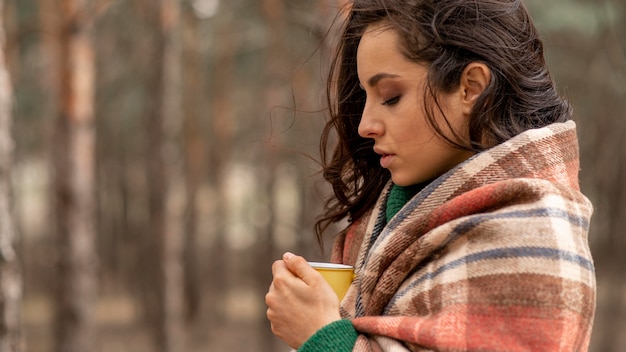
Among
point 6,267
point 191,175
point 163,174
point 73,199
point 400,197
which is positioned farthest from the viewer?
point 191,175

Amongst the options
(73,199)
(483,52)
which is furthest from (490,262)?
(73,199)

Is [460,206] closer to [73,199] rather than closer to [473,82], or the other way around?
[473,82]

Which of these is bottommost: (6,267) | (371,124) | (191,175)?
(191,175)

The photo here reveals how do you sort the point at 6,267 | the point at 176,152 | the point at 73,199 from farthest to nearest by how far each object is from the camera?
the point at 176,152
the point at 73,199
the point at 6,267

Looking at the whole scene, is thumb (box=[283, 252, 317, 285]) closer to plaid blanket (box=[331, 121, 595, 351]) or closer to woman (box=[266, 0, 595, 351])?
woman (box=[266, 0, 595, 351])

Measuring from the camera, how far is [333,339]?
1551 mm

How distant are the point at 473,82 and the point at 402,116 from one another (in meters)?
0.16

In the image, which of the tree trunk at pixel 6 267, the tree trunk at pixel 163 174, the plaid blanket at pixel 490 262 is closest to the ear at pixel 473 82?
the plaid blanket at pixel 490 262

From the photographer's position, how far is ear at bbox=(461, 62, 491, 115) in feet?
5.35

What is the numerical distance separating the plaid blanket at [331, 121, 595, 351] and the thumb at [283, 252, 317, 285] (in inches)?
4.3

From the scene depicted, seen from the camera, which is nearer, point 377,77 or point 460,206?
point 460,206

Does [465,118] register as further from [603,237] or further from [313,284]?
[603,237]

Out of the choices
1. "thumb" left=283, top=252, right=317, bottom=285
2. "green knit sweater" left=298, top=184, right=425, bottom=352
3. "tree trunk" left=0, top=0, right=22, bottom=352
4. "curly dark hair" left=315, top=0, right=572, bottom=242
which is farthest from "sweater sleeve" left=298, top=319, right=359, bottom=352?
"tree trunk" left=0, top=0, right=22, bottom=352

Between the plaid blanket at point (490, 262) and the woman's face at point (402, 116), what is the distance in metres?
0.07
